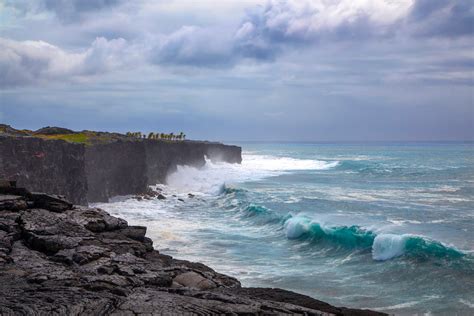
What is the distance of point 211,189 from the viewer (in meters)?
60.2

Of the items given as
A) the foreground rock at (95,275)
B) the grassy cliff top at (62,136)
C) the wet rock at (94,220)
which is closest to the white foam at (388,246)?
the foreground rock at (95,275)

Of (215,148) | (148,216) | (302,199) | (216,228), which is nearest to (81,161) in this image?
(148,216)

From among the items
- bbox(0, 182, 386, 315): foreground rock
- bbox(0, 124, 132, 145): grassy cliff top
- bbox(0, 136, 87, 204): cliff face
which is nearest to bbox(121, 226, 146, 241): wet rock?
bbox(0, 182, 386, 315): foreground rock

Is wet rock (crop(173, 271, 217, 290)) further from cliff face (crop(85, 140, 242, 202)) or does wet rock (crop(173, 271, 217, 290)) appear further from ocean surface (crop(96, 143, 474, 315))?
cliff face (crop(85, 140, 242, 202))

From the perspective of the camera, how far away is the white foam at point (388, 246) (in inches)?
936

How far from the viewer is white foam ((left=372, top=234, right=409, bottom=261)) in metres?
23.8

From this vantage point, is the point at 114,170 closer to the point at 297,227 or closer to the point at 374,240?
the point at 297,227

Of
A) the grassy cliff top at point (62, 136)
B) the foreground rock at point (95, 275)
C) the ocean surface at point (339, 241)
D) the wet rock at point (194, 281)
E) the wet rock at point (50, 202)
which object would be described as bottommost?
the ocean surface at point (339, 241)

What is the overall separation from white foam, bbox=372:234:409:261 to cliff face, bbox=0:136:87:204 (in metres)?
19.7

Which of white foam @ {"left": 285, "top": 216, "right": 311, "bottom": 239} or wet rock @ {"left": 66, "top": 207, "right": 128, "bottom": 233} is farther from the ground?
wet rock @ {"left": 66, "top": 207, "right": 128, "bottom": 233}

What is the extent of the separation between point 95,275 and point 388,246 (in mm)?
15829

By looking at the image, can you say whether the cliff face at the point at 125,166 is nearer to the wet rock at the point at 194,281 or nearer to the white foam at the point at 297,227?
the white foam at the point at 297,227

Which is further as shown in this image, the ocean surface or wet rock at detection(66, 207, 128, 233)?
the ocean surface

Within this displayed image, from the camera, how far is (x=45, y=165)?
34375 mm
